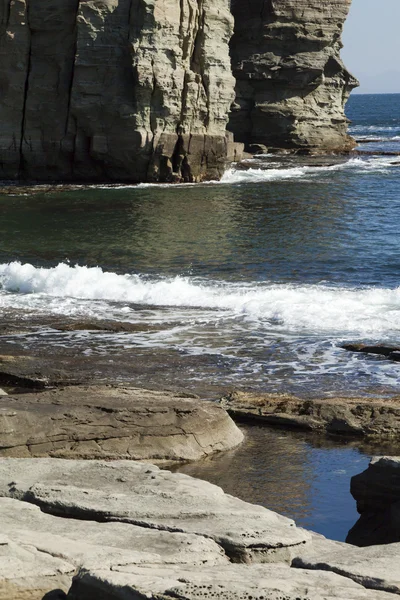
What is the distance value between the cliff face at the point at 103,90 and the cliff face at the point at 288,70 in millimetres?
18560

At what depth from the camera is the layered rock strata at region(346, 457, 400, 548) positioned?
9000 millimetres

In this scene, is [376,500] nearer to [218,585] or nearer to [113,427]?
[113,427]

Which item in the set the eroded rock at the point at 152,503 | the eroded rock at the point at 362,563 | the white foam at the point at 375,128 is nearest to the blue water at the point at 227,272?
the eroded rock at the point at 152,503

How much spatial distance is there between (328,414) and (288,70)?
5591 cm

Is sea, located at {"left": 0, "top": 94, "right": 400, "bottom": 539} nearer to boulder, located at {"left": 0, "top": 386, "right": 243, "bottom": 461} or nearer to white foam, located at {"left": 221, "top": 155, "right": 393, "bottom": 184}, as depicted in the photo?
boulder, located at {"left": 0, "top": 386, "right": 243, "bottom": 461}

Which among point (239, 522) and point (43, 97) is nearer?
point (239, 522)

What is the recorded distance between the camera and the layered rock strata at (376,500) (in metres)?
9.00

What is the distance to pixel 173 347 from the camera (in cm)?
1794

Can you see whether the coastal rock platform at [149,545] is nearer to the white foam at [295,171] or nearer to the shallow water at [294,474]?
the shallow water at [294,474]

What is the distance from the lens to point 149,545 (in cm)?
723

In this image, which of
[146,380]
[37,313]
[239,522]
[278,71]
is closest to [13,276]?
[37,313]

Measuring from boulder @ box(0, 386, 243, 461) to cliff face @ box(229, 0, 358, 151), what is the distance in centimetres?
5624

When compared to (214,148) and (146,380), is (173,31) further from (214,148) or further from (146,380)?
(146,380)

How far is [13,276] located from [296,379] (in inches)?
447
